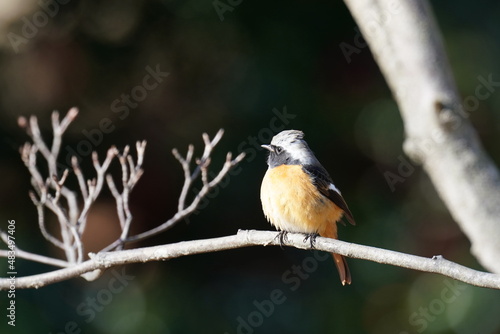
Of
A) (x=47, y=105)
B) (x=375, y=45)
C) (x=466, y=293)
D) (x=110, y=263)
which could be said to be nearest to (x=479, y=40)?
(x=466, y=293)

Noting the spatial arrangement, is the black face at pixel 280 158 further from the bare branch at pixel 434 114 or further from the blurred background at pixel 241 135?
the blurred background at pixel 241 135

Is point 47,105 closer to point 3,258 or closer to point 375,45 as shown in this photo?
point 3,258

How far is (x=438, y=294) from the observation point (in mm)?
5594

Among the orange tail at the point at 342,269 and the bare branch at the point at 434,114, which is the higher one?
the bare branch at the point at 434,114

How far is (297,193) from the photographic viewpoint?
12.8ft

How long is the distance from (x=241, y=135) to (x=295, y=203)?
201 centimetres

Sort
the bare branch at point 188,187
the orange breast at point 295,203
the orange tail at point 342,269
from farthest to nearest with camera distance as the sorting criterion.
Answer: the orange tail at point 342,269 → the orange breast at point 295,203 → the bare branch at point 188,187

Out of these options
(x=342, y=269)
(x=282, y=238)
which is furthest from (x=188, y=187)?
(x=342, y=269)

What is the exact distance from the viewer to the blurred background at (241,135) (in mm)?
5605

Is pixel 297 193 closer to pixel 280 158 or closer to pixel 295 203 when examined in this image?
pixel 295 203

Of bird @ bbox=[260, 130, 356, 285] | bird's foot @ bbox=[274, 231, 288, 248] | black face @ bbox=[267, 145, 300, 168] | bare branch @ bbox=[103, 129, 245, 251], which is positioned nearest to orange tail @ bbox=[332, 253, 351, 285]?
bird @ bbox=[260, 130, 356, 285]

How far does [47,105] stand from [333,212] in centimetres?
298

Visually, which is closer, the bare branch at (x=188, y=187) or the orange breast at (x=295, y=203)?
the bare branch at (x=188, y=187)

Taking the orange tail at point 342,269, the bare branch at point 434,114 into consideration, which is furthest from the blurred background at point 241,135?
the bare branch at point 434,114
